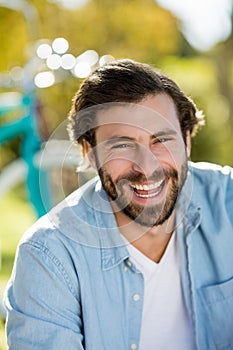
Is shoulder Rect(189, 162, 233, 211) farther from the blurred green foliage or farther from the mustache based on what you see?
the blurred green foliage

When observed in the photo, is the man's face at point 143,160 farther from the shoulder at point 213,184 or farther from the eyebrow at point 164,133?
the shoulder at point 213,184

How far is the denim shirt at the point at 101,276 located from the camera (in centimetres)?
227

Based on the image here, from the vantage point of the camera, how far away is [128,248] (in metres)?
2.45

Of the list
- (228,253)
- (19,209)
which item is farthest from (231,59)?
(228,253)

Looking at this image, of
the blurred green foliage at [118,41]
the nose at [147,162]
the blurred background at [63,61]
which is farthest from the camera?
the blurred green foliage at [118,41]

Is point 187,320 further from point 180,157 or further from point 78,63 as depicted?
point 78,63

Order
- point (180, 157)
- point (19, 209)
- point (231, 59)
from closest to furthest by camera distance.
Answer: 1. point (180, 157)
2. point (19, 209)
3. point (231, 59)

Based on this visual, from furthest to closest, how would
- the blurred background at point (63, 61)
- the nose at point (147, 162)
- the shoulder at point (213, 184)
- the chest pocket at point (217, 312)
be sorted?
the blurred background at point (63, 61) < the shoulder at point (213, 184) < the chest pocket at point (217, 312) < the nose at point (147, 162)

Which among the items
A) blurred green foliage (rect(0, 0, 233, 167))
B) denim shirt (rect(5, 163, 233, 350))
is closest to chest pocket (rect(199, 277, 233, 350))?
→ denim shirt (rect(5, 163, 233, 350))

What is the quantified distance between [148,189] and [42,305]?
18.2 inches

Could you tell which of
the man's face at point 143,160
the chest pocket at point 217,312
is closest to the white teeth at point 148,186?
the man's face at point 143,160

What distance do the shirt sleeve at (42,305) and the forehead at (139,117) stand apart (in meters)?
0.42

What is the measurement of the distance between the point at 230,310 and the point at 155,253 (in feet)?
0.97

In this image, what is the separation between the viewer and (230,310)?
2.54 m
